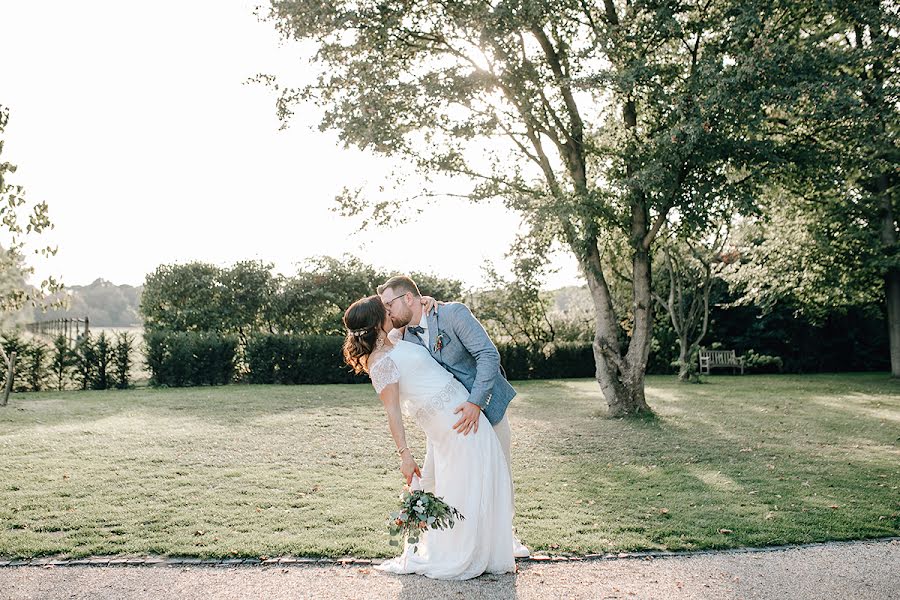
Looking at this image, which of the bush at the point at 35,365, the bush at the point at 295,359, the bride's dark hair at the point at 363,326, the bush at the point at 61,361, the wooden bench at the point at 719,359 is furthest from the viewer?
the wooden bench at the point at 719,359

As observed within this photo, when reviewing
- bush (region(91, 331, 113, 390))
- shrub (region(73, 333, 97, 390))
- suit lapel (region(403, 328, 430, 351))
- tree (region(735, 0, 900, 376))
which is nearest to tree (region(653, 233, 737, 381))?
tree (region(735, 0, 900, 376))

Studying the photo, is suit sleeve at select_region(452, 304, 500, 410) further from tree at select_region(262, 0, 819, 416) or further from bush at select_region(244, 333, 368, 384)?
bush at select_region(244, 333, 368, 384)

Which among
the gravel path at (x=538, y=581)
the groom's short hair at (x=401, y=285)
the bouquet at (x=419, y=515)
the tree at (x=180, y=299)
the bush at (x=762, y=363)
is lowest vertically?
the gravel path at (x=538, y=581)

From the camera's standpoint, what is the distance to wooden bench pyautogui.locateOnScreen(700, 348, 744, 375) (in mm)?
27609

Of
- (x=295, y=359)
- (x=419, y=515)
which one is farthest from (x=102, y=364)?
(x=419, y=515)

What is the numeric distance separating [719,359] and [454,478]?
25.0 m

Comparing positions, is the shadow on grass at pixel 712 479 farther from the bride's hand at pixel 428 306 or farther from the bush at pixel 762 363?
the bush at pixel 762 363

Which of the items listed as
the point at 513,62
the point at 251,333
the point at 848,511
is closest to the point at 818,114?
the point at 513,62

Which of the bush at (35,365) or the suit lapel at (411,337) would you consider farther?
the bush at (35,365)

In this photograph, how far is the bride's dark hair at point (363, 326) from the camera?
4.89 m

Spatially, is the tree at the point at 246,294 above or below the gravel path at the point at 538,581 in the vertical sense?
above

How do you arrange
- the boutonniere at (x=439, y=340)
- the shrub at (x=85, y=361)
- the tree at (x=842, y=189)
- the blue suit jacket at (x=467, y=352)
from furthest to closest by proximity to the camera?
the shrub at (x=85, y=361) → the tree at (x=842, y=189) → the boutonniere at (x=439, y=340) → the blue suit jacket at (x=467, y=352)

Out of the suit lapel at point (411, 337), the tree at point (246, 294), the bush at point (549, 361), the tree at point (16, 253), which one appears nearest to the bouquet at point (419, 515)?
the suit lapel at point (411, 337)

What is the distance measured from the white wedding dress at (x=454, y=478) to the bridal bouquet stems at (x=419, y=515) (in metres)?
0.20
